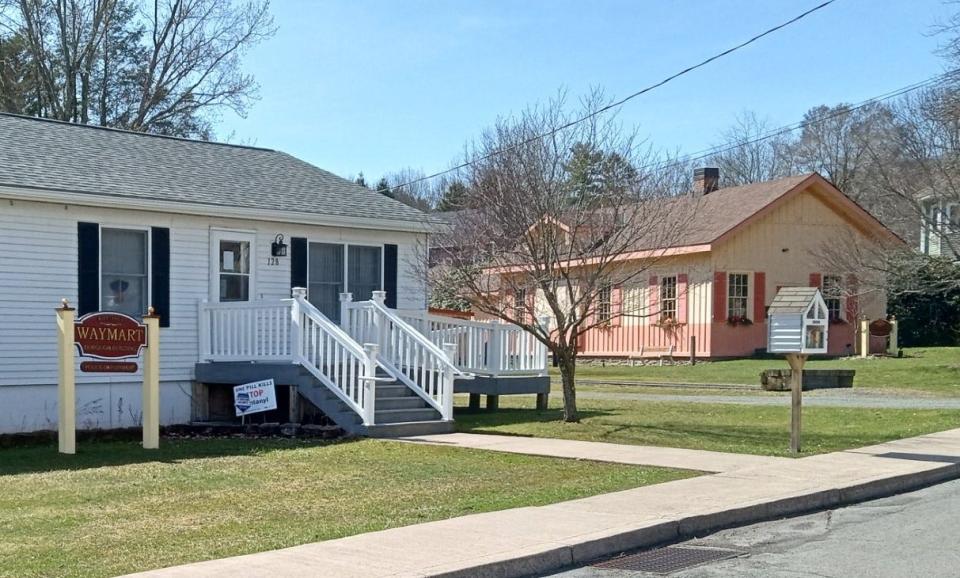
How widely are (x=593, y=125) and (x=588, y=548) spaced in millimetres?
10066

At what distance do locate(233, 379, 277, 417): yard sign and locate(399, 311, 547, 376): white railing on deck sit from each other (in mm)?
2784

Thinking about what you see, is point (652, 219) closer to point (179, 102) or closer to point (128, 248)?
point (128, 248)

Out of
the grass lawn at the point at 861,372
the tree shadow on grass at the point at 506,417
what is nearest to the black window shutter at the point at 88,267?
the tree shadow on grass at the point at 506,417

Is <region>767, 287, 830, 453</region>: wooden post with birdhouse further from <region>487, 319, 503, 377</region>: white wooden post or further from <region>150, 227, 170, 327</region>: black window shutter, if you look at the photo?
<region>150, 227, 170, 327</region>: black window shutter

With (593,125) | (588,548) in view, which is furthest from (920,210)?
(588,548)

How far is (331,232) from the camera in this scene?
18.6 m

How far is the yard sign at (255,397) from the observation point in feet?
50.9

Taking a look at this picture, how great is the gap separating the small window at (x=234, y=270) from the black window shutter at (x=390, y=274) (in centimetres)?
265

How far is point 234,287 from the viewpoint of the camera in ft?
57.6

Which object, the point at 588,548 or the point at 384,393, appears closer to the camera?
the point at 588,548

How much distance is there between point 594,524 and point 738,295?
2513cm

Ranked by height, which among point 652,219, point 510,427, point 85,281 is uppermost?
point 652,219

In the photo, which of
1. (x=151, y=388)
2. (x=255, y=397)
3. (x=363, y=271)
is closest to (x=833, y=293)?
(x=363, y=271)

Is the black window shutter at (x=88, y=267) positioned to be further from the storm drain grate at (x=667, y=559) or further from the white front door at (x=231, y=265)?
the storm drain grate at (x=667, y=559)
